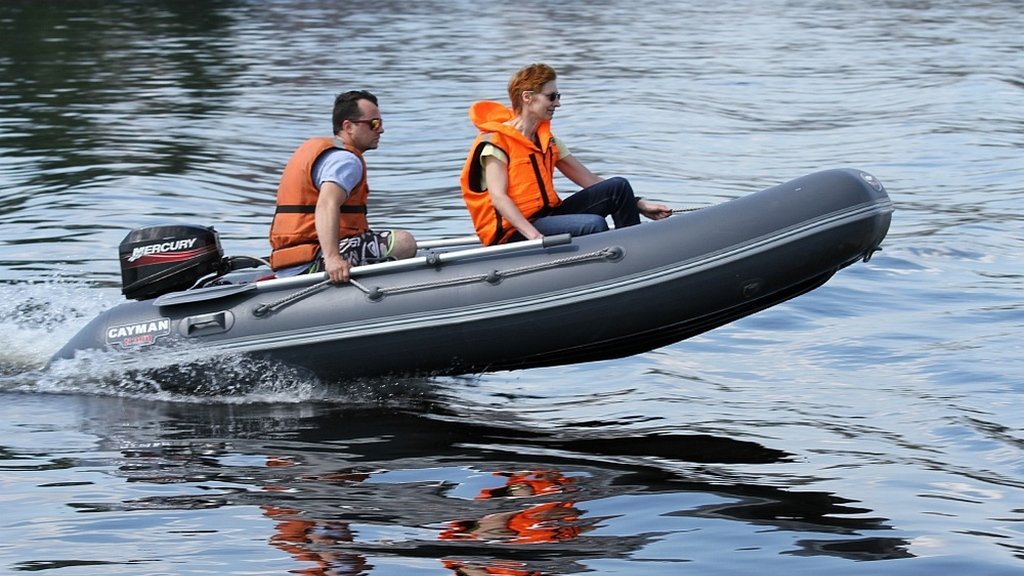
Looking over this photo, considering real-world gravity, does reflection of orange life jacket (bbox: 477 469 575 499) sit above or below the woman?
below

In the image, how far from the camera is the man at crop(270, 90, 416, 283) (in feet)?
21.9

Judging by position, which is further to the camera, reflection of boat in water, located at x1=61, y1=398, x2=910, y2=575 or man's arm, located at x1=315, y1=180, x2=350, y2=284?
man's arm, located at x1=315, y1=180, x2=350, y2=284

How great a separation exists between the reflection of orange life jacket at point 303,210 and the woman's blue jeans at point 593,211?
725 millimetres

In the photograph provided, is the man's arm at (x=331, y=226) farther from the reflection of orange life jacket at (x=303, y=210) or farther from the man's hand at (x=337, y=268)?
the reflection of orange life jacket at (x=303, y=210)

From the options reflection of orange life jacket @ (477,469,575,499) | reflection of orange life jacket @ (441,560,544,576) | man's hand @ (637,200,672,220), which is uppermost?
man's hand @ (637,200,672,220)

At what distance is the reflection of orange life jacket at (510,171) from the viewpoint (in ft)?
22.0

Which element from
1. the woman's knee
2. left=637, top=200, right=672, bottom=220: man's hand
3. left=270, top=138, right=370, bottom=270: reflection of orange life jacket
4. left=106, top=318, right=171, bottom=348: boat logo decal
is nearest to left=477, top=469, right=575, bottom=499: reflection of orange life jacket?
the woman's knee

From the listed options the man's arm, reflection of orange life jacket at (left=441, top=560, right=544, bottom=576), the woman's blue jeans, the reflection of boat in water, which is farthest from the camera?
the woman's blue jeans

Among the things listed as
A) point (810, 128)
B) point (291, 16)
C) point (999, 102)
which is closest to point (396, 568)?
point (810, 128)

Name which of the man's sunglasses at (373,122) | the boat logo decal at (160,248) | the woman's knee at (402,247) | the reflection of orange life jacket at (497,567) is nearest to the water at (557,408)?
the reflection of orange life jacket at (497,567)

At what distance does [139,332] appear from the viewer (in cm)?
709

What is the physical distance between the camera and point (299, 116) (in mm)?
17438

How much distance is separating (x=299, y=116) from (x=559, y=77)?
16.4 ft

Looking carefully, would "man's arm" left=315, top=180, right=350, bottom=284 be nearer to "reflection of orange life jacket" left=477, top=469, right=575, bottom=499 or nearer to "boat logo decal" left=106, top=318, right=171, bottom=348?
"boat logo decal" left=106, top=318, right=171, bottom=348
